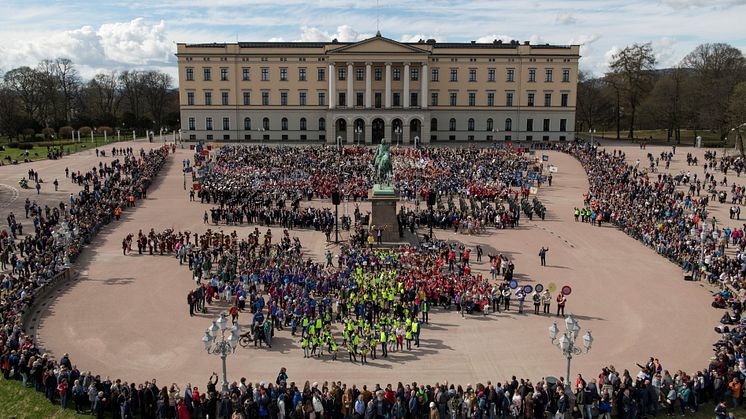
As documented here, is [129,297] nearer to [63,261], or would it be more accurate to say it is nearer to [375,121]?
[63,261]

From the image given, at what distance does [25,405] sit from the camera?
1773 cm

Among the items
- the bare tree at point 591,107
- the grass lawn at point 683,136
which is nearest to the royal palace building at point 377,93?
the grass lawn at point 683,136

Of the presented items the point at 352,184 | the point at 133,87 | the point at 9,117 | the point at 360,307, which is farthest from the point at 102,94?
the point at 360,307

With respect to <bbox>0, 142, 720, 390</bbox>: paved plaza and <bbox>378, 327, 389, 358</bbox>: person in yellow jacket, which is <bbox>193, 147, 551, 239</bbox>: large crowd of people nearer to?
<bbox>0, 142, 720, 390</bbox>: paved plaza

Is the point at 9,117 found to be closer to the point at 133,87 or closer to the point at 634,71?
the point at 133,87

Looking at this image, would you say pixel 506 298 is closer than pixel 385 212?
Yes

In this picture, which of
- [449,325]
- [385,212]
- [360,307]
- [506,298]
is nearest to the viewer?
[449,325]

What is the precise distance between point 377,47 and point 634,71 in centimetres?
3826

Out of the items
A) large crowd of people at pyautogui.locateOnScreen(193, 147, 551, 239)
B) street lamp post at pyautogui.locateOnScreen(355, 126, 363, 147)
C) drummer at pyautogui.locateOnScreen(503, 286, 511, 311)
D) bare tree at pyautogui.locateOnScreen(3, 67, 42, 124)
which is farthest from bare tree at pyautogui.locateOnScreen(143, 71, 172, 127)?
drummer at pyautogui.locateOnScreen(503, 286, 511, 311)

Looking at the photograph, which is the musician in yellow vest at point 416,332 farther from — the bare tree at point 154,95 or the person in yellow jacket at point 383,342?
the bare tree at point 154,95

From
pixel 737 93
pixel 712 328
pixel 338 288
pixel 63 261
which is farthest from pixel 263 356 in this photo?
pixel 737 93

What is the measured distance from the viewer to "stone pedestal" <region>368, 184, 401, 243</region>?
35938mm

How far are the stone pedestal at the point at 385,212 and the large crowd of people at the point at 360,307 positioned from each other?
84.1 inches

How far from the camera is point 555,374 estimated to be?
19.8m
